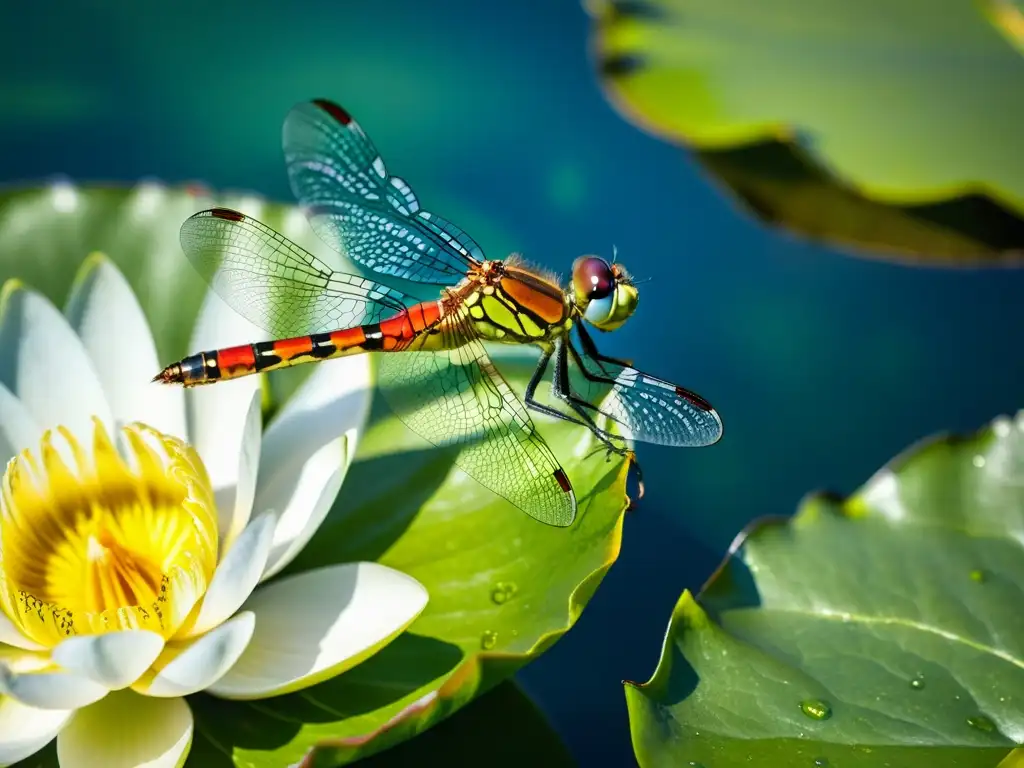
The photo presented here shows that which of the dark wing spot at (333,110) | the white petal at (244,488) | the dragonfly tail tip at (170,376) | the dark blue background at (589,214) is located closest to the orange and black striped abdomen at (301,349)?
the dragonfly tail tip at (170,376)

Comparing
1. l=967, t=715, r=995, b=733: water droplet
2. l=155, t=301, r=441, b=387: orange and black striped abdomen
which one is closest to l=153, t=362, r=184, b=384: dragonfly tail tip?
l=155, t=301, r=441, b=387: orange and black striped abdomen

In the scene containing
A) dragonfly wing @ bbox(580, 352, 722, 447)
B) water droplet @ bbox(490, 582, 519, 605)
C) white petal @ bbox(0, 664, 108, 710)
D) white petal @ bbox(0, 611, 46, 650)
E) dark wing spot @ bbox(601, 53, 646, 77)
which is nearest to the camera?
white petal @ bbox(0, 664, 108, 710)

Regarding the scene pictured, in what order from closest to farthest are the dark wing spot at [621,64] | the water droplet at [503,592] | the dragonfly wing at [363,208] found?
the water droplet at [503,592] < the dragonfly wing at [363,208] < the dark wing spot at [621,64]

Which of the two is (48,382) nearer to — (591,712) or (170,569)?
(170,569)

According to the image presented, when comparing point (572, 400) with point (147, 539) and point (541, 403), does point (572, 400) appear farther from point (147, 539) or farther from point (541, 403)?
point (147, 539)

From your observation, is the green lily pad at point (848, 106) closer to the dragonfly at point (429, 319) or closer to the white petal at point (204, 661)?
the dragonfly at point (429, 319)

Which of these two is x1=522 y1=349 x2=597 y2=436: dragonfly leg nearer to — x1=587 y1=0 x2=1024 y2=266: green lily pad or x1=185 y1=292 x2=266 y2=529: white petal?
x1=185 y1=292 x2=266 y2=529: white petal
